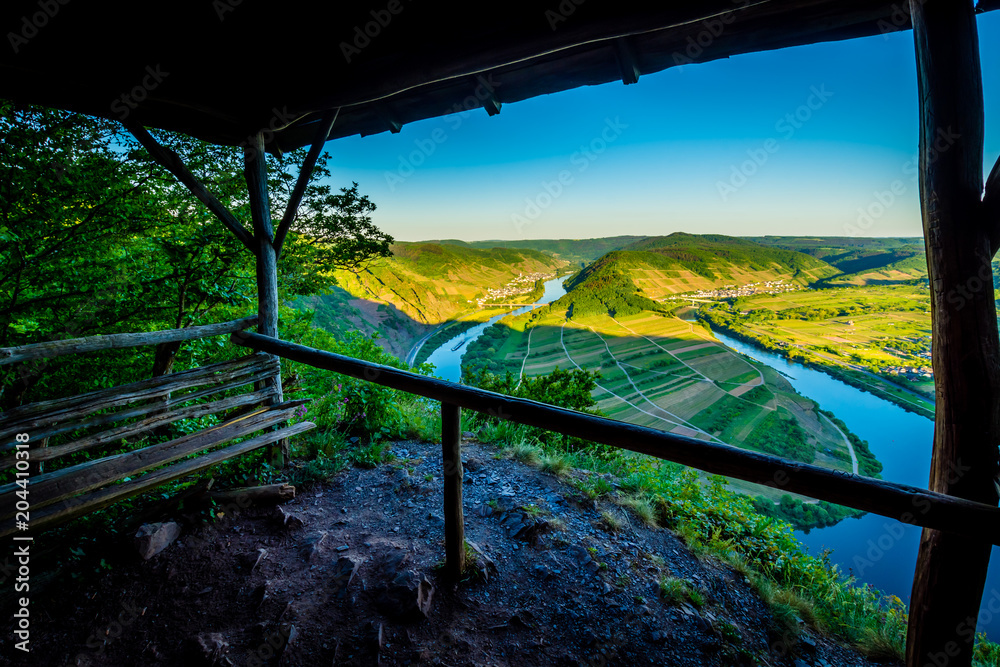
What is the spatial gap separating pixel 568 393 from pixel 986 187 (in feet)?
22.2

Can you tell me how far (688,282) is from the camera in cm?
5466

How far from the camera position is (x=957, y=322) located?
5.17 ft

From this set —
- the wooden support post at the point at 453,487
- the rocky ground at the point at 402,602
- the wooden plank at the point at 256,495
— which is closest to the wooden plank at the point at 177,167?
the wooden plank at the point at 256,495

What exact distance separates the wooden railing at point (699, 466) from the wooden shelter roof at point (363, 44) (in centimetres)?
203

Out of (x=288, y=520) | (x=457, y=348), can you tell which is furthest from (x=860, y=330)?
(x=288, y=520)

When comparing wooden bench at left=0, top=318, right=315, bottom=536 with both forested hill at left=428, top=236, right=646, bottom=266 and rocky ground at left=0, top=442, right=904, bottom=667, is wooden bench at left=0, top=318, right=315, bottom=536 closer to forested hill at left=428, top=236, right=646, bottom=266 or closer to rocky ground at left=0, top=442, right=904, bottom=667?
rocky ground at left=0, top=442, right=904, bottom=667

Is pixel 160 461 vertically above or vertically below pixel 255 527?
above

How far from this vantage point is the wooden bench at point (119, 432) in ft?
6.95

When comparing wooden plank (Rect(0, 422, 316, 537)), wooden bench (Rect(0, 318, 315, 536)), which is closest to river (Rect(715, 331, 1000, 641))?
wooden bench (Rect(0, 318, 315, 536))

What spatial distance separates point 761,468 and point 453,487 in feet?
5.56

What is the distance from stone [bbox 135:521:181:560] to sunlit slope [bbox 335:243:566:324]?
1349 centimetres

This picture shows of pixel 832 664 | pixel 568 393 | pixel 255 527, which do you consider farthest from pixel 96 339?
pixel 568 393

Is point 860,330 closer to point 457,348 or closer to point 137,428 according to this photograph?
point 457,348

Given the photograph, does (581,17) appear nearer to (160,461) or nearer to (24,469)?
(160,461)
